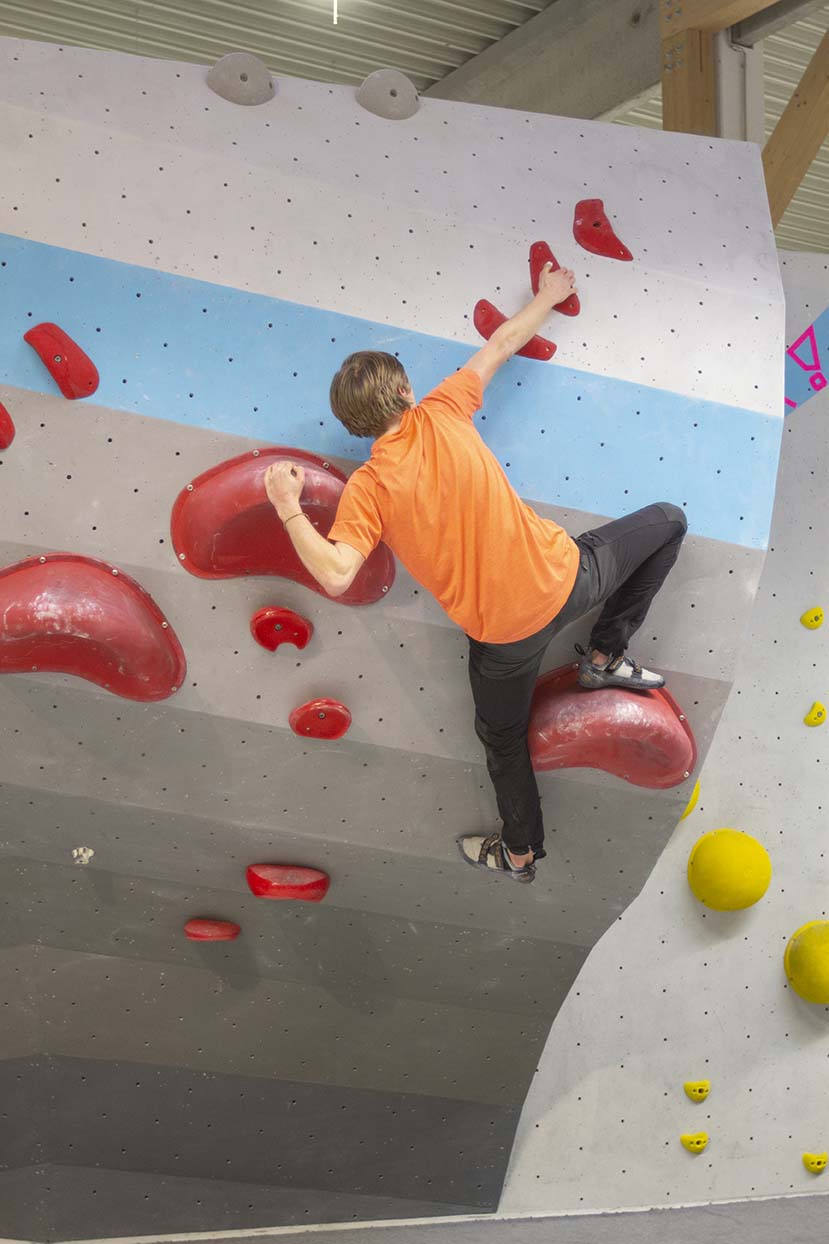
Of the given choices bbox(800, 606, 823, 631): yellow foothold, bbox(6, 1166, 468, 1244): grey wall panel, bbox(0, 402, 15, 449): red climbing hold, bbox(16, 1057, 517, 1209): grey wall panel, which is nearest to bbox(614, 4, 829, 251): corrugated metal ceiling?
bbox(800, 606, 823, 631): yellow foothold

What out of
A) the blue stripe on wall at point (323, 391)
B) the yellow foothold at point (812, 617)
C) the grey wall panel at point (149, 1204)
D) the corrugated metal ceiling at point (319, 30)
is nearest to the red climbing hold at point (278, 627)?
the blue stripe on wall at point (323, 391)

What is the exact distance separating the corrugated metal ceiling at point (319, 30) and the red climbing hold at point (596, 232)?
3156mm

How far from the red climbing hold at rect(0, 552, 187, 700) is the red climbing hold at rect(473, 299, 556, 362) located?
929mm

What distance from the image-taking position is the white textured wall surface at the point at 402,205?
2.41 meters

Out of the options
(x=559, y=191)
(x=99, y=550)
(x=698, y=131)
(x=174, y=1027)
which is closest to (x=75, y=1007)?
(x=174, y=1027)

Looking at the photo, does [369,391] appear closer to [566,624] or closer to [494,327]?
[494,327]

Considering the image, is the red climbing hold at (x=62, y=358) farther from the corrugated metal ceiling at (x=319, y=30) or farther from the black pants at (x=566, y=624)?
the corrugated metal ceiling at (x=319, y=30)

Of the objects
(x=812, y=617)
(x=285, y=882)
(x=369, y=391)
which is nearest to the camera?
(x=369, y=391)

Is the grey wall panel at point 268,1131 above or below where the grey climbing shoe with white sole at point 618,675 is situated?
below

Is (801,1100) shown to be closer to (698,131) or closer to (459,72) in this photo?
(698,131)

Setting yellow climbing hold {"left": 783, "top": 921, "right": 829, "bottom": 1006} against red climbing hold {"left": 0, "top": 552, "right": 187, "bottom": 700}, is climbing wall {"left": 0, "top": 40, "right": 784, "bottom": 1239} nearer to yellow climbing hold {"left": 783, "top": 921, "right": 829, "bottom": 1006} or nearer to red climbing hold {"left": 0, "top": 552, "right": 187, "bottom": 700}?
red climbing hold {"left": 0, "top": 552, "right": 187, "bottom": 700}

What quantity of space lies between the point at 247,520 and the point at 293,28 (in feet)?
13.1

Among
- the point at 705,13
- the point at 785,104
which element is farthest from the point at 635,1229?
the point at 785,104

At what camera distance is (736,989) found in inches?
153
